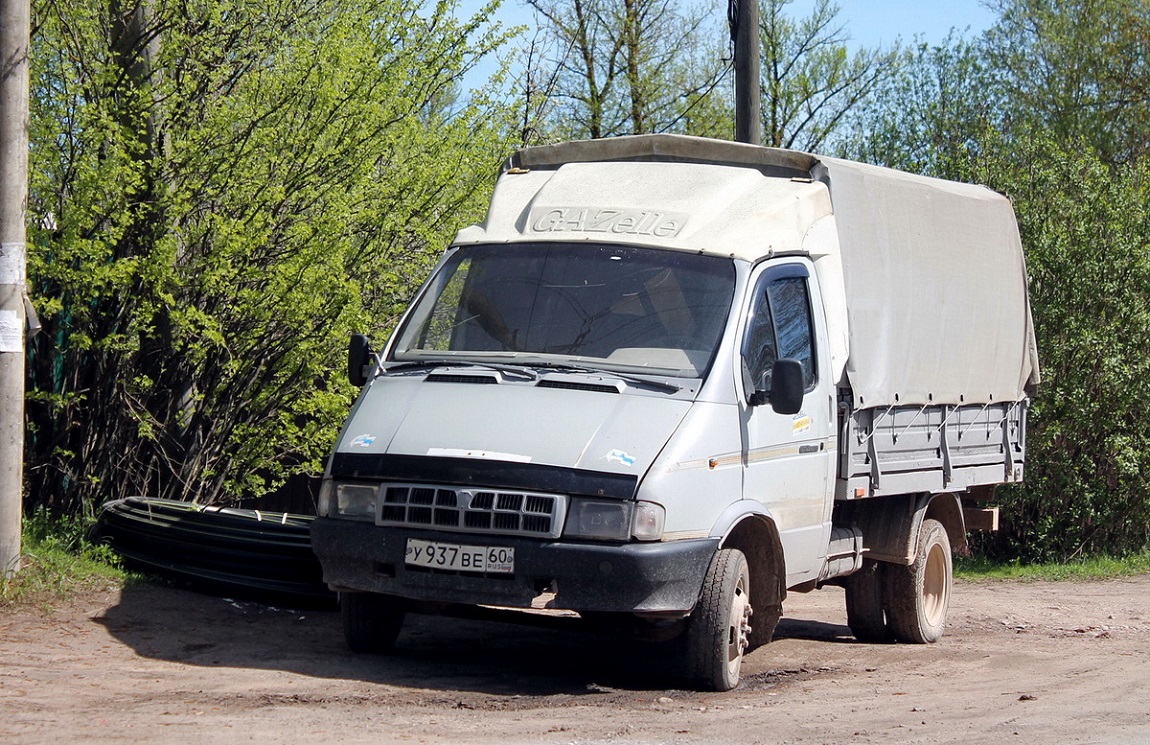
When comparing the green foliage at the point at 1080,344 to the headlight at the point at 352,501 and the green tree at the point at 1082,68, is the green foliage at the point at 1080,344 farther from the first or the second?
the green tree at the point at 1082,68

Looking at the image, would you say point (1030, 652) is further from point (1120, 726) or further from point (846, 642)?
point (1120, 726)

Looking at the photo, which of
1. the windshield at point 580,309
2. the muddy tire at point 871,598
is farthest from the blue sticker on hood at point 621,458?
the muddy tire at point 871,598

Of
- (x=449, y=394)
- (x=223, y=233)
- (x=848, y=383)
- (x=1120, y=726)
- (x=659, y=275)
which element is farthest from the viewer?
(x=223, y=233)

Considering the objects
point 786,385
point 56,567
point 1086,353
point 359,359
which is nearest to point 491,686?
point 359,359

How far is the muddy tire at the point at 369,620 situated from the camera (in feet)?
24.5

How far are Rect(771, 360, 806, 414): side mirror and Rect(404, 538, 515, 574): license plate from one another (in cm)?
161

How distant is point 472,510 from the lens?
6.64 meters

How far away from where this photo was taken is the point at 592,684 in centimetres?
725

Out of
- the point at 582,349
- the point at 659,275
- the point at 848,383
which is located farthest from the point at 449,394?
the point at 848,383

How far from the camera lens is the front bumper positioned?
21.3 ft

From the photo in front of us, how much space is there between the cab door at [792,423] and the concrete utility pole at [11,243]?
14.4ft

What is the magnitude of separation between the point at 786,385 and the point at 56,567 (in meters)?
4.77

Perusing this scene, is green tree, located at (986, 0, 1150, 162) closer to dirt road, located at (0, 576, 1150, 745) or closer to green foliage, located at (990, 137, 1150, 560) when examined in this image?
green foliage, located at (990, 137, 1150, 560)

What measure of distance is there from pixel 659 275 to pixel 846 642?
11.5 feet
